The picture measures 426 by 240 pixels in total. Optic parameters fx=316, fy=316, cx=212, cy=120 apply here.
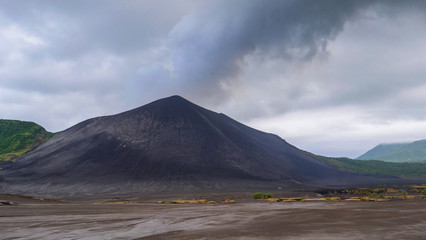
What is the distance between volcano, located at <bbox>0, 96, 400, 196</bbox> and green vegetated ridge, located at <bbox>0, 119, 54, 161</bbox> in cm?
2350

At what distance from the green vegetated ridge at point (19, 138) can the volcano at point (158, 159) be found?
→ 23.5 metres

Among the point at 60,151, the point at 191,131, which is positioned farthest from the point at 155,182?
the point at 60,151

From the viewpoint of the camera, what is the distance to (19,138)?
171 metres

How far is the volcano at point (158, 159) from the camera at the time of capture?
95.9m

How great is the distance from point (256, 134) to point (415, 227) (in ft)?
542

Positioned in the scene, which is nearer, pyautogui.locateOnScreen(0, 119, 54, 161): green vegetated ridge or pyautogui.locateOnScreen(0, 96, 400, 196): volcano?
pyautogui.locateOnScreen(0, 96, 400, 196): volcano

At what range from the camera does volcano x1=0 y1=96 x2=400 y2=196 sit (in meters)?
95.9

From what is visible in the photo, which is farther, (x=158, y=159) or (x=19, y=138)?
(x=19, y=138)

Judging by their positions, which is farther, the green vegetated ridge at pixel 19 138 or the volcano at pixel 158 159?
the green vegetated ridge at pixel 19 138

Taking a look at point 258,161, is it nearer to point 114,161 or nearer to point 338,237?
point 114,161

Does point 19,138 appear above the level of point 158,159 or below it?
above

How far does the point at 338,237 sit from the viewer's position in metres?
12.6

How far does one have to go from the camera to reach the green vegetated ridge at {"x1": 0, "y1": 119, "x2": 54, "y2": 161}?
506 ft

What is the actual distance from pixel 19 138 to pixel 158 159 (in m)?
105
